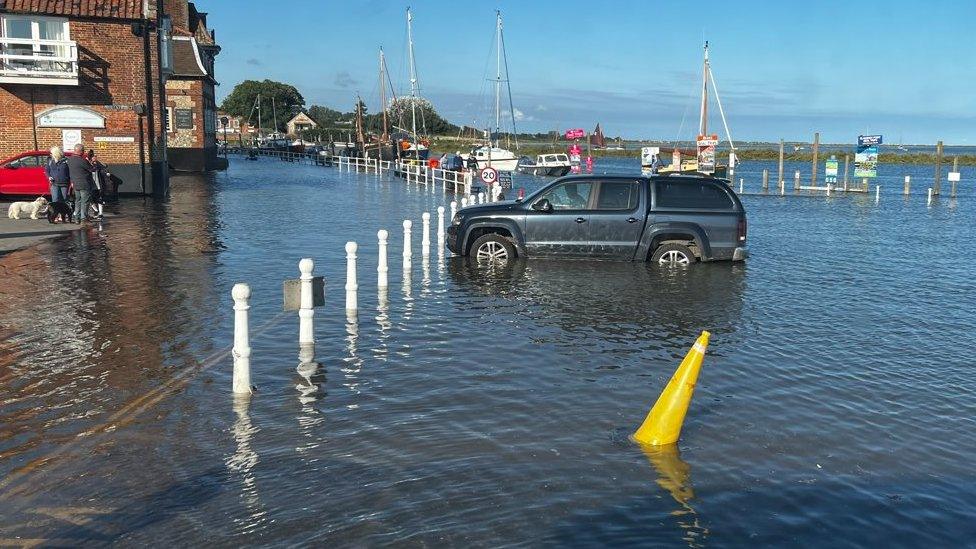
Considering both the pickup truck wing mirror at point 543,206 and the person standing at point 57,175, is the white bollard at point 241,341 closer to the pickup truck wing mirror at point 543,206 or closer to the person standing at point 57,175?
the pickup truck wing mirror at point 543,206

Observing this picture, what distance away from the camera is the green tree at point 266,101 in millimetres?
178125

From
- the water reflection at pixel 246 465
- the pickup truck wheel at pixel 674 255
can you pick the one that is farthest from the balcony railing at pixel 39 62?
the water reflection at pixel 246 465

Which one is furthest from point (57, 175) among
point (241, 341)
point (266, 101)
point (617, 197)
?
point (266, 101)

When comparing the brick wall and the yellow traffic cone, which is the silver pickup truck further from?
the brick wall

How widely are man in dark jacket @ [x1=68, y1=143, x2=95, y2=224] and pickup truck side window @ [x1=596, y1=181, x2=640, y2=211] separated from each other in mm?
11047

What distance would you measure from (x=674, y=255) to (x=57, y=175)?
1359 cm

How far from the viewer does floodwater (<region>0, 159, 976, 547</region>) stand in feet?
17.2

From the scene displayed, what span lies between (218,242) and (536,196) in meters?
6.87

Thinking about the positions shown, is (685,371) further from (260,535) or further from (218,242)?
(218,242)

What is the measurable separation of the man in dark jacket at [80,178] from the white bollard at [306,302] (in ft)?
39.9

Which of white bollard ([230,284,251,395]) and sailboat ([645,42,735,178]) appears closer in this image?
white bollard ([230,284,251,395])

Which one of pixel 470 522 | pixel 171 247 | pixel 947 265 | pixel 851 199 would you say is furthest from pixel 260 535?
pixel 851 199

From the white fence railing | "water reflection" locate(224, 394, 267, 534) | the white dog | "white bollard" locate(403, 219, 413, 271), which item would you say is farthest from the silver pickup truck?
the white fence railing

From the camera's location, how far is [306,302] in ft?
28.9
